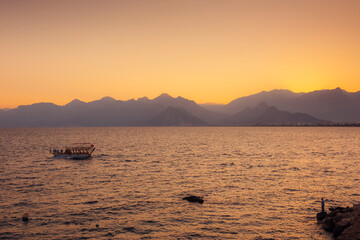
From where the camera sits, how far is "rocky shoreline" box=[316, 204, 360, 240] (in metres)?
20.3

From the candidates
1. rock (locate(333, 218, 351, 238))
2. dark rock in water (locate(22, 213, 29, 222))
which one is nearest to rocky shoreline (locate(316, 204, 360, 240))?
rock (locate(333, 218, 351, 238))

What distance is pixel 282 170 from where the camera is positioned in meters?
53.9

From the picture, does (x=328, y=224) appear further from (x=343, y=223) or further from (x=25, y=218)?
(x=25, y=218)

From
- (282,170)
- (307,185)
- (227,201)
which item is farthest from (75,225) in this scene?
(282,170)

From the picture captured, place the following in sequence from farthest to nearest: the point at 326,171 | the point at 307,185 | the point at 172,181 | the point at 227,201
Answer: the point at 326,171 → the point at 172,181 → the point at 307,185 → the point at 227,201

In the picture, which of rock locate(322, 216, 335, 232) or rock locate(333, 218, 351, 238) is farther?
rock locate(322, 216, 335, 232)

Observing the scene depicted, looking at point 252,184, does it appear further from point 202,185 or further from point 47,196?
point 47,196

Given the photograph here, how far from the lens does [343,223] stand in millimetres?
22156

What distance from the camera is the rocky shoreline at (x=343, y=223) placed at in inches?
800

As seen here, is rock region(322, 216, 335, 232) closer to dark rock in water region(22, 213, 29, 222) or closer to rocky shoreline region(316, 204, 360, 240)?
rocky shoreline region(316, 204, 360, 240)

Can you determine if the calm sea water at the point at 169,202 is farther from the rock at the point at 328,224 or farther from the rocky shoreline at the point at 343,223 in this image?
the rocky shoreline at the point at 343,223

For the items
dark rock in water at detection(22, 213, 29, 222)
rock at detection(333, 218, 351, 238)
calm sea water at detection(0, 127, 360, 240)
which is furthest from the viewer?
dark rock in water at detection(22, 213, 29, 222)

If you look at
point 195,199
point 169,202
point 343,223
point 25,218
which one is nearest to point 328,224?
point 343,223

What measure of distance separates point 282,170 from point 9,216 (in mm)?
45923
